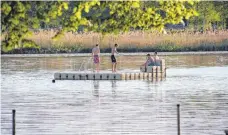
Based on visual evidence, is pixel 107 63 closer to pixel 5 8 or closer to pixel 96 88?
pixel 96 88

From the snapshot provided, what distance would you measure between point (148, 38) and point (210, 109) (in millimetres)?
40380

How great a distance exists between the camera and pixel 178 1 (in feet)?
52.1

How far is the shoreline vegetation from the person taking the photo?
2638 inches

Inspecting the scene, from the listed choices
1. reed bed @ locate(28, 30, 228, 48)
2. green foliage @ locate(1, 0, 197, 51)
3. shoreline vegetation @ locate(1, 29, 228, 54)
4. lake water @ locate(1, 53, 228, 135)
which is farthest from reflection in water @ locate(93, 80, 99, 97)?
shoreline vegetation @ locate(1, 29, 228, 54)

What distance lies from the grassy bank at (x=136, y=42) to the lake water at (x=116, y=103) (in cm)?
1726

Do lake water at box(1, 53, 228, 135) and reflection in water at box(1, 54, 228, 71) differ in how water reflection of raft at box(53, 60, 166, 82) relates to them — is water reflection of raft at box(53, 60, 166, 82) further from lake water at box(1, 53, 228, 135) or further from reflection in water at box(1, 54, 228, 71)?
reflection in water at box(1, 54, 228, 71)

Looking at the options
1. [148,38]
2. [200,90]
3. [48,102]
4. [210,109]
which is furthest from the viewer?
[148,38]

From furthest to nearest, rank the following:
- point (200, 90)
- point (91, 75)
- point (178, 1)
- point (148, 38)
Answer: point (148, 38) → point (91, 75) → point (200, 90) → point (178, 1)

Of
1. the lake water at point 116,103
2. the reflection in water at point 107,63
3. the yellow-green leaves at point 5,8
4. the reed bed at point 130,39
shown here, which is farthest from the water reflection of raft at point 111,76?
the yellow-green leaves at point 5,8

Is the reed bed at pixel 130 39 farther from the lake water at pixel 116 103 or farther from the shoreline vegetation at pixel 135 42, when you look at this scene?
the lake water at pixel 116 103

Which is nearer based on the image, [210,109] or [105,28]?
[105,28]

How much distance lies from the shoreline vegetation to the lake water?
680 inches

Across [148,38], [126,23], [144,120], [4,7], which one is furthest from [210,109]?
[148,38]

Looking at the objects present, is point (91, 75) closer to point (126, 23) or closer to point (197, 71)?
point (197, 71)
